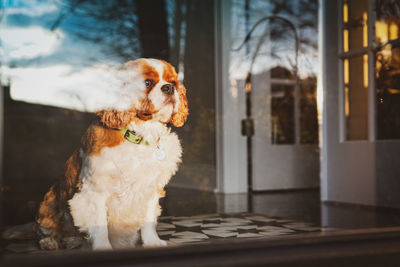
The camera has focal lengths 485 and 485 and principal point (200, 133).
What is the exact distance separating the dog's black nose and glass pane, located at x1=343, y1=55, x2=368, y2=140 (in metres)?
1.95

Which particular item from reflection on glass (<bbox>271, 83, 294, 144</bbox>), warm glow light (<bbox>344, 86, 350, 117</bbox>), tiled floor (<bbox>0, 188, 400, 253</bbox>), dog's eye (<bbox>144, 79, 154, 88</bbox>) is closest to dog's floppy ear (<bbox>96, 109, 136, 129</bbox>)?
dog's eye (<bbox>144, 79, 154, 88</bbox>)

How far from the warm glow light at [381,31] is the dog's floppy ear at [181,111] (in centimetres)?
183

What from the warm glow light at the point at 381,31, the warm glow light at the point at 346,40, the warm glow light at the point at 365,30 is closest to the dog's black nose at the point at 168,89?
the warm glow light at the point at 381,31

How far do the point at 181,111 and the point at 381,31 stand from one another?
1915 millimetres

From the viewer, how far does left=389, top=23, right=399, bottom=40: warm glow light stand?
3025 millimetres

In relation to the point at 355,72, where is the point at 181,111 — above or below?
below

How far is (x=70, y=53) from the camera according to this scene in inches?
82.0

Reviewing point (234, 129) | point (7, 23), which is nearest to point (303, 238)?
point (7, 23)

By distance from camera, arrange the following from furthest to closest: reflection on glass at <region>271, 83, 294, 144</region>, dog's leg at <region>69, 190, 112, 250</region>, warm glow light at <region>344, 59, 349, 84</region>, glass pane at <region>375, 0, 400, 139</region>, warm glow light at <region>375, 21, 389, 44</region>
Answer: reflection on glass at <region>271, 83, 294, 144</region>
warm glow light at <region>344, 59, 349, 84</region>
warm glow light at <region>375, 21, 389, 44</region>
glass pane at <region>375, 0, 400, 139</region>
dog's leg at <region>69, 190, 112, 250</region>

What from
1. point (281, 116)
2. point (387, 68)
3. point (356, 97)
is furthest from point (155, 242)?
point (281, 116)

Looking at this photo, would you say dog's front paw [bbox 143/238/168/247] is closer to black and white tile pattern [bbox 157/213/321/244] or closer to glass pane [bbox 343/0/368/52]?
black and white tile pattern [bbox 157/213/321/244]

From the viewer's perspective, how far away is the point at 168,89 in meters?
1.87

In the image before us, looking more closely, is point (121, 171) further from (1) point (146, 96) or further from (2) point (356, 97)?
(2) point (356, 97)

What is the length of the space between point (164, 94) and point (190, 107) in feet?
0.64
